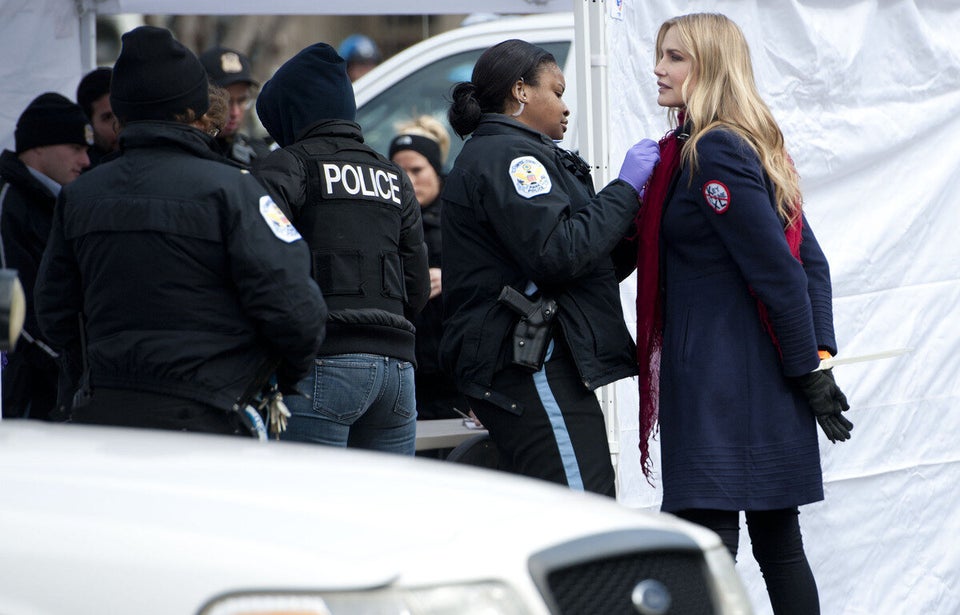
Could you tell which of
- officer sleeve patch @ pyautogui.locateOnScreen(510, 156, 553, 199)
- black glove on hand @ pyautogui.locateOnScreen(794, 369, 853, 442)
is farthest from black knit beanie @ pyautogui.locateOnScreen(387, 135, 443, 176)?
black glove on hand @ pyautogui.locateOnScreen(794, 369, 853, 442)

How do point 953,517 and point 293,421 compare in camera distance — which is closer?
point 293,421

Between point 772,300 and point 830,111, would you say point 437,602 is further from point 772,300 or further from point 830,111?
point 830,111

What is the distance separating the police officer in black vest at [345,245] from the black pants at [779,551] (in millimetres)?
905

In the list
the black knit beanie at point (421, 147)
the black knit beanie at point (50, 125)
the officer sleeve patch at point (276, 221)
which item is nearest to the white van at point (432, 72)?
the black knit beanie at point (421, 147)

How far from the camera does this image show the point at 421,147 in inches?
243

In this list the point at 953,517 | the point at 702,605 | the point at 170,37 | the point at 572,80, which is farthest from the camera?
the point at 572,80

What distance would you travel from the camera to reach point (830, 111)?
4957mm

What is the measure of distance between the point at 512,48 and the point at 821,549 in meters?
2.22

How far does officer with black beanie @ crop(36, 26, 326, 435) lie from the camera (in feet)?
10.6

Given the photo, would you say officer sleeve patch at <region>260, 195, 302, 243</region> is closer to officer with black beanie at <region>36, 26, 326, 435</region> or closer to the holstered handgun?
officer with black beanie at <region>36, 26, 326, 435</region>

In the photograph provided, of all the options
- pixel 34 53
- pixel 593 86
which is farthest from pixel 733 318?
pixel 34 53

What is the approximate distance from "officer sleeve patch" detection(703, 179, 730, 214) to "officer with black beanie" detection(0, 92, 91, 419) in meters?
2.59

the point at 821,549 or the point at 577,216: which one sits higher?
the point at 577,216

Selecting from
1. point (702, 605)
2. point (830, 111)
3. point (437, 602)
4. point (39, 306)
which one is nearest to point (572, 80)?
point (830, 111)
